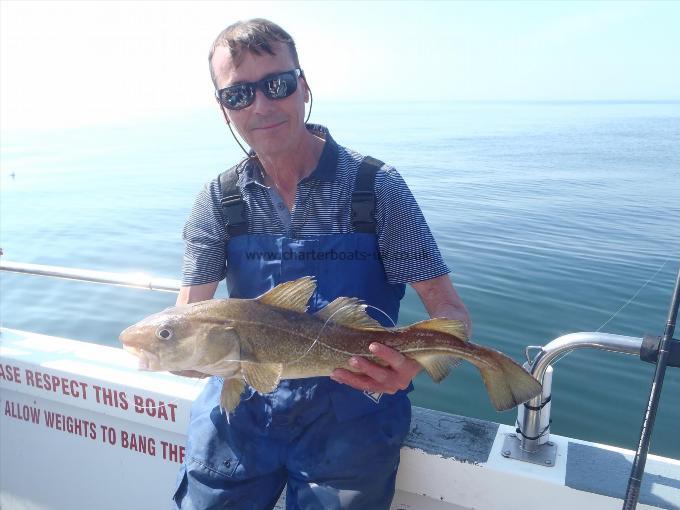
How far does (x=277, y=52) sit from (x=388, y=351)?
5.43ft

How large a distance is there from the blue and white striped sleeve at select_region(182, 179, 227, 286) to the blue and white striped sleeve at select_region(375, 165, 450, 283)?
2.97 ft

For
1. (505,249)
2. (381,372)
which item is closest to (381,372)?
(381,372)

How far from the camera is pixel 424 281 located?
278 centimetres

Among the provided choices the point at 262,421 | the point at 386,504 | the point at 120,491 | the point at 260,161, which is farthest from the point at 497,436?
the point at 120,491

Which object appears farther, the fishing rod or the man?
the man

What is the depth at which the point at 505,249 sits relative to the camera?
11.0 metres

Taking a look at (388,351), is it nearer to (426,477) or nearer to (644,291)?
(426,477)

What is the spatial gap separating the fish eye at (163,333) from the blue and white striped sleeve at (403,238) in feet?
3.67

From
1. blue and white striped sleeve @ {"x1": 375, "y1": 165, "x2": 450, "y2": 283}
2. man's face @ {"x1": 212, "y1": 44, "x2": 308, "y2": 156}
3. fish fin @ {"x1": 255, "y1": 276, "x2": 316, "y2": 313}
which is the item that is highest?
man's face @ {"x1": 212, "y1": 44, "x2": 308, "y2": 156}

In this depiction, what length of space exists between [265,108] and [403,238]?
3.25 feet

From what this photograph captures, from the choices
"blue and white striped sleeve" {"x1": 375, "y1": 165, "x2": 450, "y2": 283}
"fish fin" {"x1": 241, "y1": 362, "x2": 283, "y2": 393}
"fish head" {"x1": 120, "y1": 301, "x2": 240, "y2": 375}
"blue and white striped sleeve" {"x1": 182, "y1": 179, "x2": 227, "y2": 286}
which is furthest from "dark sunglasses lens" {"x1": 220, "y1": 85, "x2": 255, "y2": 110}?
"fish fin" {"x1": 241, "y1": 362, "x2": 283, "y2": 393}

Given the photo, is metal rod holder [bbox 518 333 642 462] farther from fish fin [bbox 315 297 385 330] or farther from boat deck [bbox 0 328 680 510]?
fish fin [bbox 315 297 385 330]

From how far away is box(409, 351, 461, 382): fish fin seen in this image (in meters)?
2.44

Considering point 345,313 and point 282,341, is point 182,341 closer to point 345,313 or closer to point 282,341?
point 282,341
